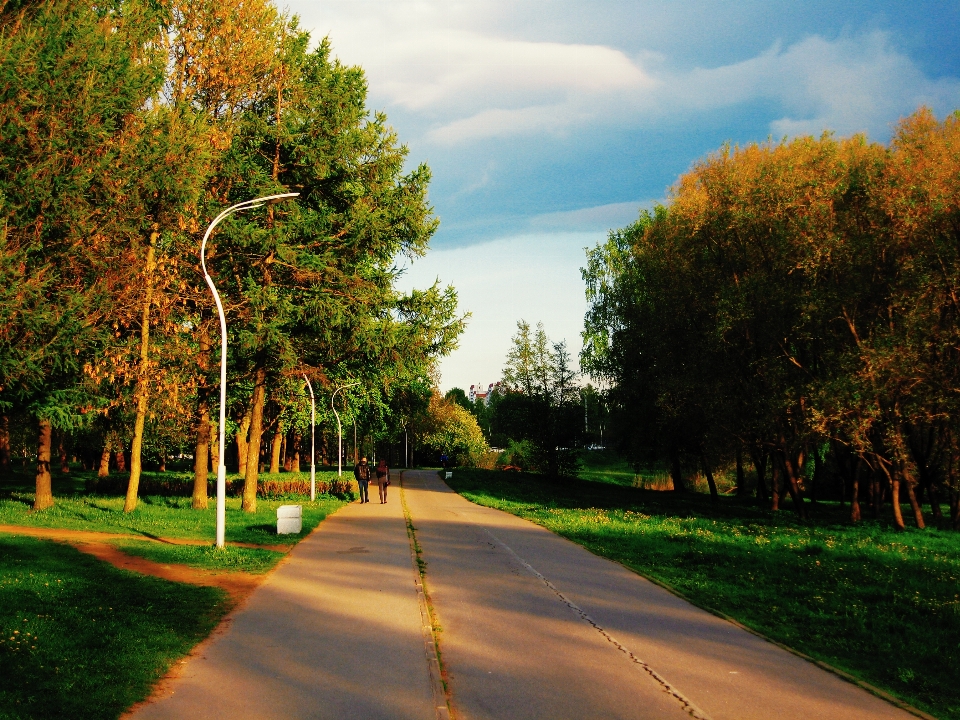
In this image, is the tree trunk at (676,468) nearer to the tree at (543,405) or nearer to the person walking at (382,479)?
the tree at (543,405)

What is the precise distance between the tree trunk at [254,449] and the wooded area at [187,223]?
0.07 meters

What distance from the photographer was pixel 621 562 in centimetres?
1714

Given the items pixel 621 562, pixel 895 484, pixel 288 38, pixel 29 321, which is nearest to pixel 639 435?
pixel 895 484

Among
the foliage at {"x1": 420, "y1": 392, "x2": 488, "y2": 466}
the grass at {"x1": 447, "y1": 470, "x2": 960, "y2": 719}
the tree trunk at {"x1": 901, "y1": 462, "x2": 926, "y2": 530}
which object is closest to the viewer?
the grass at {"x1": 447, "y1": 470, "x2": 960, "y2": 719}

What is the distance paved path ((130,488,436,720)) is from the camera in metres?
6.71

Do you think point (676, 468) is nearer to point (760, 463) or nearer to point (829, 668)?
point (760, 463)

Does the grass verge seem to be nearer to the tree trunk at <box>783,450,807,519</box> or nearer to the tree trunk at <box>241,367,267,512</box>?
the tree trunk at <box>241,367,267,512</box>

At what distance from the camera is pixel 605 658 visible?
8.65 metres

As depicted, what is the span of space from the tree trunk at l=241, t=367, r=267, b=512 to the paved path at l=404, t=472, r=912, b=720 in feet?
45.8

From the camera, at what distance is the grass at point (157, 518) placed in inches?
827

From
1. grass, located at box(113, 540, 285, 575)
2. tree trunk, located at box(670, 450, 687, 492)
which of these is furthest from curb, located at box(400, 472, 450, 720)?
tree trunk, located at box(670, 450, 687, 492)

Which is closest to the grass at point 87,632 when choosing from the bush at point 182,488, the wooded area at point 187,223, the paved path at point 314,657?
the paved path at point 314,657

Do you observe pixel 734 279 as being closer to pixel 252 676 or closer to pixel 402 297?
pixel 402 297

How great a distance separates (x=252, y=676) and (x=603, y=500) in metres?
34.9
